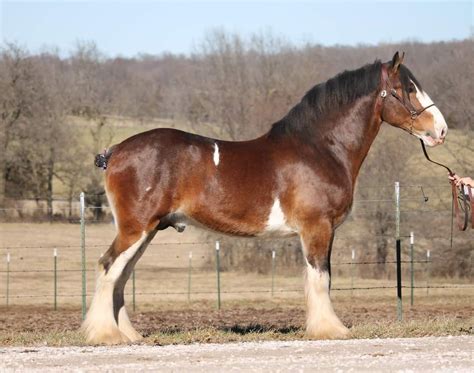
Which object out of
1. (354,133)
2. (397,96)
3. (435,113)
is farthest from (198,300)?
(435,113)

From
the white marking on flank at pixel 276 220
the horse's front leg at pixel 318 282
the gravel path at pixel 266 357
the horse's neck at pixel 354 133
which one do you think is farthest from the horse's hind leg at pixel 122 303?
the horse's neck at pixel 354 133

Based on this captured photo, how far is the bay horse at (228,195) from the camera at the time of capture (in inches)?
356

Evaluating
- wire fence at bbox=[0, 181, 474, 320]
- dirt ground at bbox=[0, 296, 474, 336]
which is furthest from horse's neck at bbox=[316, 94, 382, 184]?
wire fence at bbox=[0, 181, 474, 320]

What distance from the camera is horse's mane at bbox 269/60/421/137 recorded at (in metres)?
9.66

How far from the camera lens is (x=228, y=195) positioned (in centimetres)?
Answer: 917

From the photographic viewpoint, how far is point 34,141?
48938mm

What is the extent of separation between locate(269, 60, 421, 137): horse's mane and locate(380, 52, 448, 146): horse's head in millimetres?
35

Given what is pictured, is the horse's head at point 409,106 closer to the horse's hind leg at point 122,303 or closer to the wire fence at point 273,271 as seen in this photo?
the horse's hind leg at point 122,303

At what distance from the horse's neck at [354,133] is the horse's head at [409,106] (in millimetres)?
175

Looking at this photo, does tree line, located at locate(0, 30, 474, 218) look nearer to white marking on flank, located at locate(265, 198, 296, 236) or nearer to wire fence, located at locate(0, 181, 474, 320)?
wire fence, located at locate(0, 181, 474, 320)

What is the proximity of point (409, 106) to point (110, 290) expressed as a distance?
12.7ft

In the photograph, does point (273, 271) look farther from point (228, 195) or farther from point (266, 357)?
point (266, 357)

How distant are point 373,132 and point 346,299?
481 inches

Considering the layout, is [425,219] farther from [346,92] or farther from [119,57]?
[119,57]
